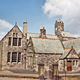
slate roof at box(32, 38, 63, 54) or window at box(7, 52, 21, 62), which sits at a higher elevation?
slate roof at box(32, 38, 63, 54)

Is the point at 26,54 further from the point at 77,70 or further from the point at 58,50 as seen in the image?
the point at 77,70

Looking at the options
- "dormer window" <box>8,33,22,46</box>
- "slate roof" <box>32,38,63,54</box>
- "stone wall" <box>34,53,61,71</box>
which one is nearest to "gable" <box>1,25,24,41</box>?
"dormer window" <box>8,33,22,46</box>

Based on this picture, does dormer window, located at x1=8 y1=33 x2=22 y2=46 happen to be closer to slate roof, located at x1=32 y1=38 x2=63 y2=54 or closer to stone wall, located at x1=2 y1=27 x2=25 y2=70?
stone wall, located at x1=2 y1=27 x2=25 y2=70

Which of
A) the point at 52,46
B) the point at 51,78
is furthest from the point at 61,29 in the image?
the point at 51,78

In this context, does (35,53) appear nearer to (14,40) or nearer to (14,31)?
(14,40)

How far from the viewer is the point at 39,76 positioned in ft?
55.6

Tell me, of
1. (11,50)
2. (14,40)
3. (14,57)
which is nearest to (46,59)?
(14,57)

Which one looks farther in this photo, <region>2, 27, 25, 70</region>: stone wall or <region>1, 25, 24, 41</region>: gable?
<region>1, 25, 24, 41</region>: gable

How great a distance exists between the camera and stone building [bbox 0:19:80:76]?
1013 inches

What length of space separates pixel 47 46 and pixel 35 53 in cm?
401

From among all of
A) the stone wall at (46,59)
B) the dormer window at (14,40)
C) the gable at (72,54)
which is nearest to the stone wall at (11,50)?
the dormer window at (14,40)

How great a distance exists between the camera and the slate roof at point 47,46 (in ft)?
88.3

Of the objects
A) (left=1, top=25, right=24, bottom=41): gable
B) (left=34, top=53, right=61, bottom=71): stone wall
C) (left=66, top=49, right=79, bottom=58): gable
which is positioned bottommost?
(left=34, top=53, right=61, bottom=71): stone wall

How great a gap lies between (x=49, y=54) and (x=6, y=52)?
919 centimetres
